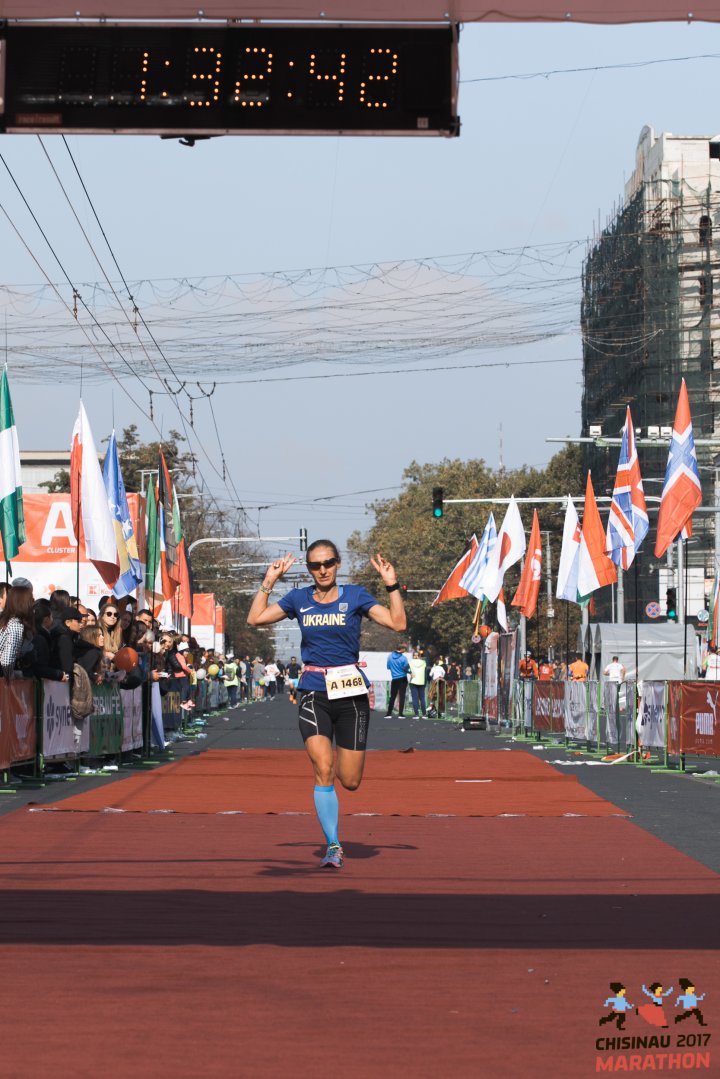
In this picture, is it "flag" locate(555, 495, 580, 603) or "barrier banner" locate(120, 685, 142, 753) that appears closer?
"barrier banner" locate(120, 685, 142, 753)

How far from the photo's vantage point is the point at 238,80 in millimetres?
9625

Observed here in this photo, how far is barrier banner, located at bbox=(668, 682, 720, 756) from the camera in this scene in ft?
75.7

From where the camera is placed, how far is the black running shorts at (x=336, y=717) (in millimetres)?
11664

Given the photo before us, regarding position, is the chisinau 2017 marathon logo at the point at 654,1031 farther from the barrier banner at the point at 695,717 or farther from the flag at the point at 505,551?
the flag at the point at 505,551

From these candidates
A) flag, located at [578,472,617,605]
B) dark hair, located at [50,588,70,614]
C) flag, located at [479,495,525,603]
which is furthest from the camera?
flag, located at [479,495,525,603]

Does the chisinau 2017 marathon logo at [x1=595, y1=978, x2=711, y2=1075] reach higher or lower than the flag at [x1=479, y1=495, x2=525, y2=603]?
lower

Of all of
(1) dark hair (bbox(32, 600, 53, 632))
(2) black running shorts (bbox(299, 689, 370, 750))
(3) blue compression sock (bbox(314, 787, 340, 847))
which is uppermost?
(1) dark hair (bbox(32, 600, 53, 632))

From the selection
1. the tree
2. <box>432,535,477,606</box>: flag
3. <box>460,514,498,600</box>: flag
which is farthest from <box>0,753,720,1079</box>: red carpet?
the tree

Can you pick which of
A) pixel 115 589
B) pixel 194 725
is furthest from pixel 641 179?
pixel 115 589

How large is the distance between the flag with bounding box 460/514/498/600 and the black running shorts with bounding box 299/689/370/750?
33.2m

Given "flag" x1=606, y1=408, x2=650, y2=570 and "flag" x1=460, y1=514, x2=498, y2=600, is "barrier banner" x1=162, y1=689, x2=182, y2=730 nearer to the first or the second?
"flag" x1=460, y1=514, x2=498, y2=600

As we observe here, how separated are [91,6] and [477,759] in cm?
1961

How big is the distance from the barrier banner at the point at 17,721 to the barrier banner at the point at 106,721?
250cm

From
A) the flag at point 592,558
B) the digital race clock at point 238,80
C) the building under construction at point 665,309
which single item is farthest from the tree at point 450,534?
the digital race clock at point 238,80
